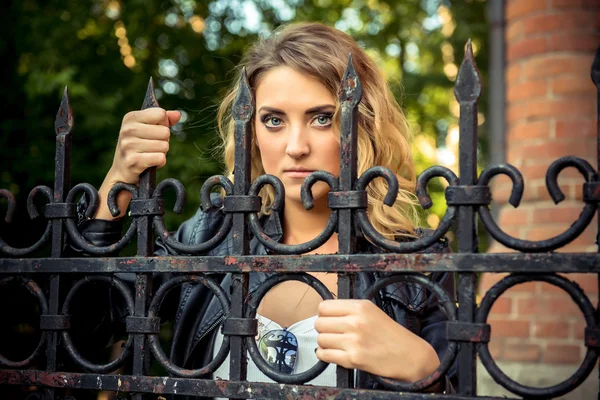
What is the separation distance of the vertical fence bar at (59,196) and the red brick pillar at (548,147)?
8.38ft

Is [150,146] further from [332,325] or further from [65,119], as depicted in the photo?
[332,325]

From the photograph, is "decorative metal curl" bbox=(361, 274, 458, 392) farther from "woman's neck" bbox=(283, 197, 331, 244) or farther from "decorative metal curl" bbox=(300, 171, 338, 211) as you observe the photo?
"woman's neck" bbox=(283, 197, 331, 244)

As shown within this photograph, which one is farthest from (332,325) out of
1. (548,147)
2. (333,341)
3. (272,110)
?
(548,147)

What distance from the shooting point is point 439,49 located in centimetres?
891

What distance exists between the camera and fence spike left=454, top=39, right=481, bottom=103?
140 cm

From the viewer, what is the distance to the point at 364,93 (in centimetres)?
242

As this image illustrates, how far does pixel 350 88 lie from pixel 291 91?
2.35 feet

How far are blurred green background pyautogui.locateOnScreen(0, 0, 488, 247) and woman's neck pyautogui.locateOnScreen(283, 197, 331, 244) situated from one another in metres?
0.97

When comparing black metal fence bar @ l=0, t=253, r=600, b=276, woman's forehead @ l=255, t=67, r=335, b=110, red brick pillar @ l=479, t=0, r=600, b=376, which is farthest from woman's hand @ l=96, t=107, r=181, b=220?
red brick pillar @ l=479, t=0, r=600, b=376

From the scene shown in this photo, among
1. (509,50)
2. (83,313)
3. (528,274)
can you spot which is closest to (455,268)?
(528,274)

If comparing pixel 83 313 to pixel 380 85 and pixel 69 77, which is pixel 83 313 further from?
pixel 69 77

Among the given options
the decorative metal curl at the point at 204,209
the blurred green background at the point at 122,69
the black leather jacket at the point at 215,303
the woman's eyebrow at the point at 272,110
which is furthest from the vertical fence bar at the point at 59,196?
the blurred green background at the point at 122,69

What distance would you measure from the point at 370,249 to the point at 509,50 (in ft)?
7.18

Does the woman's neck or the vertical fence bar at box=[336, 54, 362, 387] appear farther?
the woman's neck
